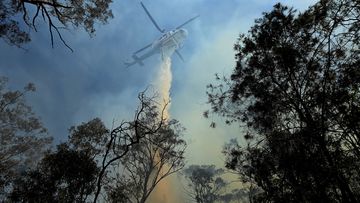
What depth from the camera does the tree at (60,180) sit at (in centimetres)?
1552

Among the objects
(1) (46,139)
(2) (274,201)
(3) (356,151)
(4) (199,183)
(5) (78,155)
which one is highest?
(1) (46,139)

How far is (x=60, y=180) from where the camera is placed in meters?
15.9

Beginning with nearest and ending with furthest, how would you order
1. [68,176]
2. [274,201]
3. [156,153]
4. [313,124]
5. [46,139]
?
[313,124]
[274,201]
[68,176]
[156,153]
[46,139]

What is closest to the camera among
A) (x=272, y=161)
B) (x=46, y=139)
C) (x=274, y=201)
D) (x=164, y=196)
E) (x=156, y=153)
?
(x=274, y=201)

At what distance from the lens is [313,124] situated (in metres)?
11.6

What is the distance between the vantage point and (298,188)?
12047 mm

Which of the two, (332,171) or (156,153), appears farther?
(156,153)

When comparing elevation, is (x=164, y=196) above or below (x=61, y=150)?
above

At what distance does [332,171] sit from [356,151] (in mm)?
2369

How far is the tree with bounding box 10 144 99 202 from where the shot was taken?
611 inches

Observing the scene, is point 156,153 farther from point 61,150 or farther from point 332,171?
point 332,171

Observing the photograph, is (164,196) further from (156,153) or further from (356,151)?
(356,151)

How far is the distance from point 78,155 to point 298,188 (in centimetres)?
1084

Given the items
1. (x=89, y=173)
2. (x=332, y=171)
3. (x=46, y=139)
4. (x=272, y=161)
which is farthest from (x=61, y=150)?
(x=46, y=139)
